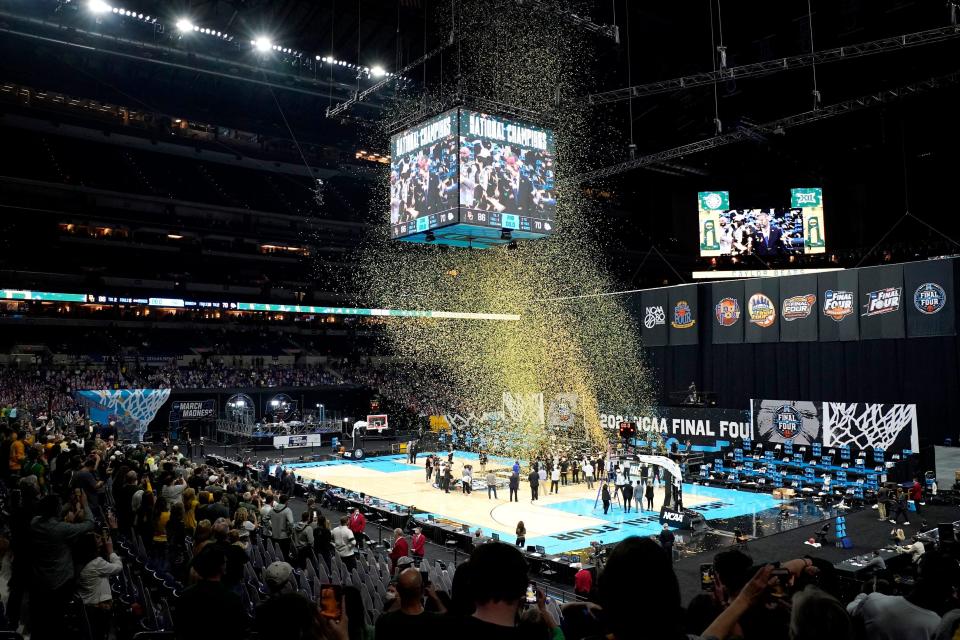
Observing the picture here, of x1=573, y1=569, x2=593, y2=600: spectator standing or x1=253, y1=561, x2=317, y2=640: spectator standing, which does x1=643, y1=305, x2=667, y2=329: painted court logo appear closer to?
x1=573, y1=569, x2=593, y2=600: spectator standing

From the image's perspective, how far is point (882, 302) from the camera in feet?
79.0

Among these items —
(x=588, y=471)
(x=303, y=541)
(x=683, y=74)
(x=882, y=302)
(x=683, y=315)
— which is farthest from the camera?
(x=683, y=315)

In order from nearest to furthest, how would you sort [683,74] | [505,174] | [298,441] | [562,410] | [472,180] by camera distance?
[472,180] < [505,174] < [683,74] < [298,441] < [562,410]

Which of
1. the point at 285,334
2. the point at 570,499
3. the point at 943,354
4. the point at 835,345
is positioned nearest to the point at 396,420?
the point at 285,334

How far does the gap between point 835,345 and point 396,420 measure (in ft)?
78.6

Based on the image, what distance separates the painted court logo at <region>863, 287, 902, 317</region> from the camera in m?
23.7

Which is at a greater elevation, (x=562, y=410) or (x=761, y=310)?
(x=761, y=310)

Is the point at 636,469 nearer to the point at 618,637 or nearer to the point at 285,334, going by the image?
the point at 618,637

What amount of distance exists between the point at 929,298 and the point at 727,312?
7.89 m

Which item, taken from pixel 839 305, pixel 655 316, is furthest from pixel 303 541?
pixel 655 316

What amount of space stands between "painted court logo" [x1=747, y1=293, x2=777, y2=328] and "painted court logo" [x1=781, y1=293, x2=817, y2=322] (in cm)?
49

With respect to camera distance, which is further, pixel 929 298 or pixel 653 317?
pixel 653 317

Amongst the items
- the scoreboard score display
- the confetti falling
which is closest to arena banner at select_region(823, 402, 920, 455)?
the confetti falling

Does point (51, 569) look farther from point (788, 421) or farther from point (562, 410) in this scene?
point (562, 410)
